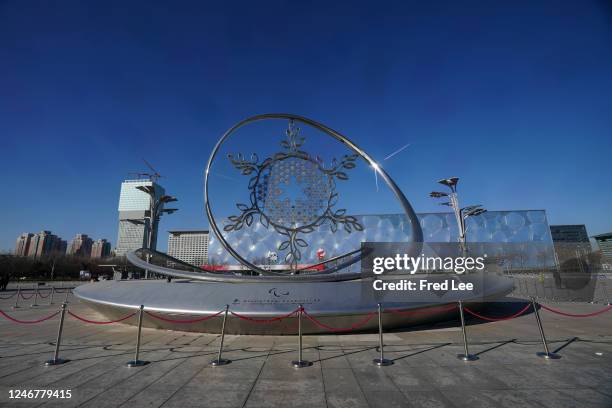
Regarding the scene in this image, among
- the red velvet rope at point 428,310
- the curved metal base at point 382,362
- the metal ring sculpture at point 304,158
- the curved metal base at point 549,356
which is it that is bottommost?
the curved metal base at point 549,356

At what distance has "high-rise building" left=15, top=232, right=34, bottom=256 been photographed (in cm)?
9275

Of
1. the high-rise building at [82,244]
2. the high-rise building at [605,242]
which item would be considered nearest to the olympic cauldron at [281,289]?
the high-rise building at [605,242]

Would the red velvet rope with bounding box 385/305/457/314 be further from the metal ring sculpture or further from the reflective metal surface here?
the metal ring sculpture

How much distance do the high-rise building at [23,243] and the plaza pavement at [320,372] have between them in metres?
116

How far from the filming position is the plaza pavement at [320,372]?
3.86 metres

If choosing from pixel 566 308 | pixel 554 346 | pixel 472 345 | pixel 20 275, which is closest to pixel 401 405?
pixel 472 345

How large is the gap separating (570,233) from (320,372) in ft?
342

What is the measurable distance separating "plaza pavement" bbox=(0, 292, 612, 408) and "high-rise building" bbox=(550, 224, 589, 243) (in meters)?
92.7

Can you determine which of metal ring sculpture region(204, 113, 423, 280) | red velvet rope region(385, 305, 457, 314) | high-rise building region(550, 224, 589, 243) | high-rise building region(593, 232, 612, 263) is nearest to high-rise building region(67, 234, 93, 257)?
metal ring sculpture region(204, 113, 423, 280)

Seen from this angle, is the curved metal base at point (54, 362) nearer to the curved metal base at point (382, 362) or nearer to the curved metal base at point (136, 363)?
the curved metal base at point (136, 363)

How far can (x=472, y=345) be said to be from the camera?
6.55 meters

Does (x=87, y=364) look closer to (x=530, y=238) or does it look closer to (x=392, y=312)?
(x=392, y=312)

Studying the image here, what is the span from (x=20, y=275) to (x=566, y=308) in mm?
69443

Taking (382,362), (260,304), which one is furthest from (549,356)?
(260,304)
